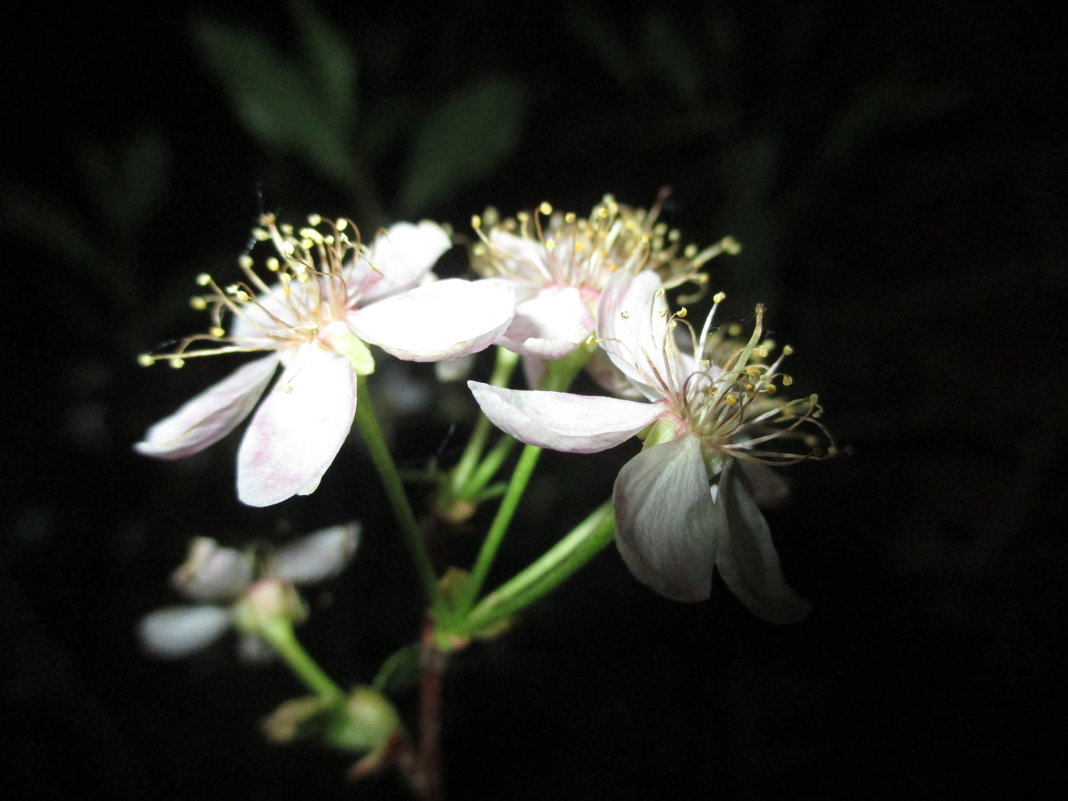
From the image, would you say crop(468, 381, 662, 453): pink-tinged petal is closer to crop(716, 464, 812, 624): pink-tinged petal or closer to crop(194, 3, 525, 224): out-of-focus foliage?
crop(716, 464, 812, 624): pink-tinged petal

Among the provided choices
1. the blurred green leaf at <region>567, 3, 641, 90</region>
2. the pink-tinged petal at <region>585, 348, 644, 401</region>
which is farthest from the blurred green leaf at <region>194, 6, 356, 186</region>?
the pink-tinged petal at <region>585, 348, 644, 401</region>

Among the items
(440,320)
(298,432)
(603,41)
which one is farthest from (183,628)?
(603,41)

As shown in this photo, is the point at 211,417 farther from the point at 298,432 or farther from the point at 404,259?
the point at 404,259

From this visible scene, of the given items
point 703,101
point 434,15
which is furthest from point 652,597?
point 434,15

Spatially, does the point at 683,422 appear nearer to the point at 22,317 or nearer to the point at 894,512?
the point at 894,512

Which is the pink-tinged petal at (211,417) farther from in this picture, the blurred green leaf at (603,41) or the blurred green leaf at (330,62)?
the blurred green leaf at (603,41)
